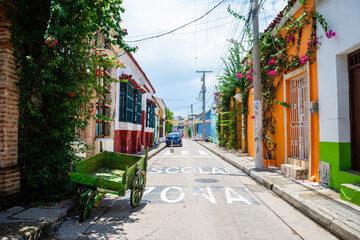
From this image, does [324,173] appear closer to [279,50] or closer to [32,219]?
[279,50]

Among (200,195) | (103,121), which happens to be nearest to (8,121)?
(200,195)

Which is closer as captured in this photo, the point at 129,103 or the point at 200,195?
the point at 200,195

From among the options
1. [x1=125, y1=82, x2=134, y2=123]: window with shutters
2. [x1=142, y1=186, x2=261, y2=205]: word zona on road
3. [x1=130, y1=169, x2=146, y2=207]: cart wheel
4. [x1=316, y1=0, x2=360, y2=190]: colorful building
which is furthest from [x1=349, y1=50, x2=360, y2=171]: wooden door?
[x1=125, y1=82, x2=134, y2=123]: window with shutters

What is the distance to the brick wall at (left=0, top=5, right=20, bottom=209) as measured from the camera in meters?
4.60

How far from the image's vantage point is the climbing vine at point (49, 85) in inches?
193

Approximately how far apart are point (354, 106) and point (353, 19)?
1.98m

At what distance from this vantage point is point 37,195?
5062mm

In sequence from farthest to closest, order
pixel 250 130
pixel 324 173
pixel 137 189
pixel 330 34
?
pixel 250 130 → pixel 324 173 → pixel 330 34 → pixel 137 189

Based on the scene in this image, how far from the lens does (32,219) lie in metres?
3.97

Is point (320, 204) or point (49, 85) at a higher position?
point (49, 85)

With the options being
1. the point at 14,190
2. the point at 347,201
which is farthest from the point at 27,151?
the point at 347,201

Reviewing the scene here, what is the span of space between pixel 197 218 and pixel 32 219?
2.78 metres

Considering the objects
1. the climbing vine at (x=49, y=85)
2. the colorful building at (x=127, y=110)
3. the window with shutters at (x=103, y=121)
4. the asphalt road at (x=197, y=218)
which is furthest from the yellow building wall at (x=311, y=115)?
the window with shutters at (x=103, y=121)

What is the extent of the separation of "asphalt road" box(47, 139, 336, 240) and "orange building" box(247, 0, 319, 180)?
1832mm
